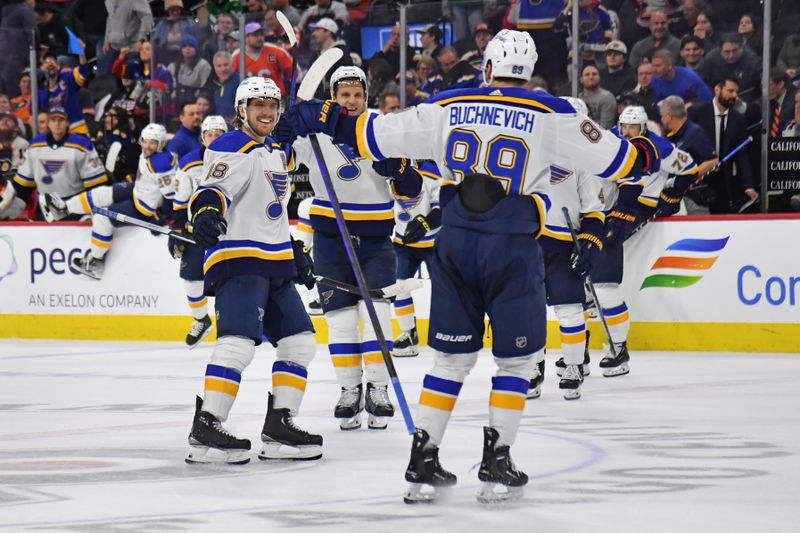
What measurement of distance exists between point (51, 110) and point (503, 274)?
9.12 meters

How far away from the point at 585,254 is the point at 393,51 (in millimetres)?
4611

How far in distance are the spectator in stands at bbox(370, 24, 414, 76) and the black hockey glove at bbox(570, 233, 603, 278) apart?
4099 millimetres

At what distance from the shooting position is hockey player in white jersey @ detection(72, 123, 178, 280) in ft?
37.0

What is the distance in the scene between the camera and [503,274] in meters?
4.12

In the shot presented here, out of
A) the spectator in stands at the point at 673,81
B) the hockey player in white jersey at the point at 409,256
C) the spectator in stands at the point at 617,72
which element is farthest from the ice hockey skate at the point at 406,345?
the spectator in stands at the point at 673,81

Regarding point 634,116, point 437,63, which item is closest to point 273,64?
point 437,63

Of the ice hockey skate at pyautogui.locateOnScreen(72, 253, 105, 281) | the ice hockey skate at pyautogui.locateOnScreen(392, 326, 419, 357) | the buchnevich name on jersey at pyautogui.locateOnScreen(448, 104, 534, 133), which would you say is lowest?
the ice hockey skate at pyautogui.locateOnScreen(392, 326, 419, 357)

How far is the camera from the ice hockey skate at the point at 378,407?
571cm

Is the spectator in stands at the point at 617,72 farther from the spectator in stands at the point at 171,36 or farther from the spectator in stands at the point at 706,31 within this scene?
the spectator in stands at the point at 171,36

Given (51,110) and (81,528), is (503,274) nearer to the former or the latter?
(81,528)

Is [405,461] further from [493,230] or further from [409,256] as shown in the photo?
[409,256]

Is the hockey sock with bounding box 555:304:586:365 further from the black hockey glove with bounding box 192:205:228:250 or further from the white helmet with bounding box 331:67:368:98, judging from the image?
the black hockey glove with bounding box 192:205:228:250

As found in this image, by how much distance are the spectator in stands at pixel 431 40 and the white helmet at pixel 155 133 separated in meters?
2.35

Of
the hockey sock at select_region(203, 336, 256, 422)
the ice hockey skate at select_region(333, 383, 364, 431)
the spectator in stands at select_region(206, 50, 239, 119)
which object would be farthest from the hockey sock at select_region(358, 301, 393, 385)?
the spectator in stands at select_region(206, 50, 239, 119)
